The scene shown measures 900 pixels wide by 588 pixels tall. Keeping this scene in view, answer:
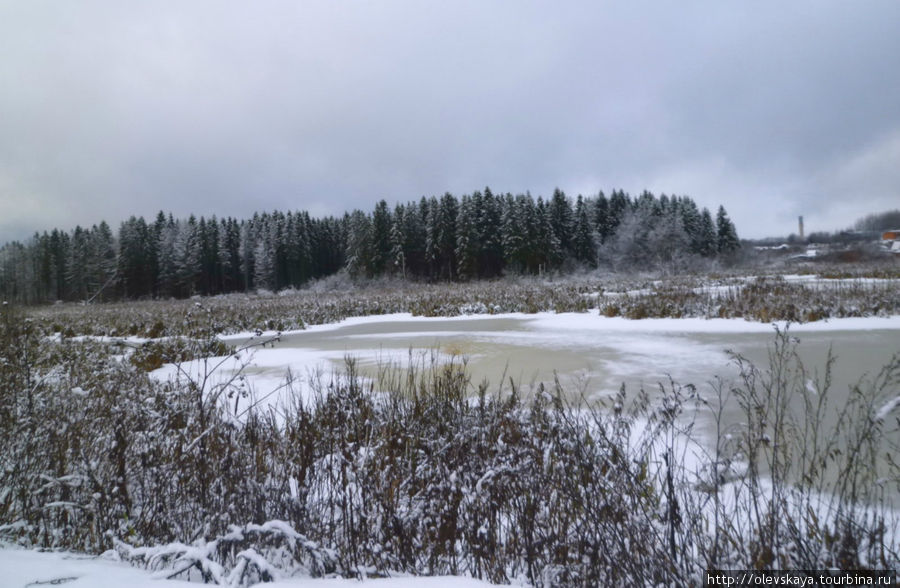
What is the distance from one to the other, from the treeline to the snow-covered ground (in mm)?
48018

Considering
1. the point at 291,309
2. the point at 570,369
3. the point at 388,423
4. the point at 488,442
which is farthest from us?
the point at 291,309

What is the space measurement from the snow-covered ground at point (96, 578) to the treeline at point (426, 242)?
48.0 meters

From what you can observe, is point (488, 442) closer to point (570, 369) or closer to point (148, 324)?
point (570, 369)

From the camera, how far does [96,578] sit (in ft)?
5.99

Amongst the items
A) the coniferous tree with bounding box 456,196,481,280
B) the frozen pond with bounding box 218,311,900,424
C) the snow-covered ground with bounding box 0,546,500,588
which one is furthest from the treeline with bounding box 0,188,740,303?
the snow-covered ground with bounding box 0,546,500,588

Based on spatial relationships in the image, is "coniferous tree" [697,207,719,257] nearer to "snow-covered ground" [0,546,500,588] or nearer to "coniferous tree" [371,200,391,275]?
"coniferous tree" [371,200,391,275]

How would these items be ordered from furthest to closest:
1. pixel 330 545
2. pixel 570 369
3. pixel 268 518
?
pixel 570 369, pixel 268 518, pixel 330 545

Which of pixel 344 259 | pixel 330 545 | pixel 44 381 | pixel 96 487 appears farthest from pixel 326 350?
pixel 344 259

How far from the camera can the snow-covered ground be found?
1.76m

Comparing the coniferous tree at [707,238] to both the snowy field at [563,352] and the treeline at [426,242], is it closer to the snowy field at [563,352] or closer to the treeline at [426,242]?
the treeline at [426,242]

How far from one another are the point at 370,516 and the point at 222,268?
72.4 m

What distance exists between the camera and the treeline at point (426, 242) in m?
52.2

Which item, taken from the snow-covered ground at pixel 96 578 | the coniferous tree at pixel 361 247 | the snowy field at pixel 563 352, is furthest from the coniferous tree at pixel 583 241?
the snow-covered ground at pixel 96 578

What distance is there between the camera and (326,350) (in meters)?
11.6
